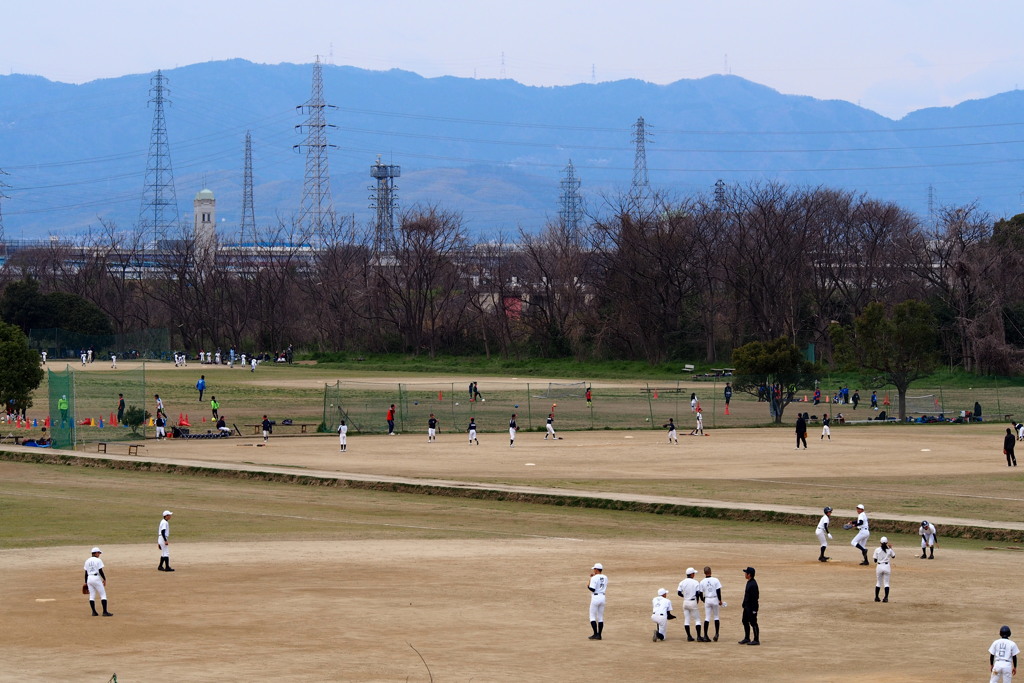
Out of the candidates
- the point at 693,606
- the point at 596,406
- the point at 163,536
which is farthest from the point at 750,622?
the point at 596,406

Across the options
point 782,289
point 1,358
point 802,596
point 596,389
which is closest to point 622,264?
point 782,289

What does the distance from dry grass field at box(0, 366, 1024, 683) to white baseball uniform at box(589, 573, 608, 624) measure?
482mm

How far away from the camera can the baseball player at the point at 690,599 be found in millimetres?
22078

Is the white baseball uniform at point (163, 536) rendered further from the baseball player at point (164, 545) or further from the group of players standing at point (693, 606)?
the group of players standing at point (693, 606)

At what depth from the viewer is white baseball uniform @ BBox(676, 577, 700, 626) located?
22078 mm

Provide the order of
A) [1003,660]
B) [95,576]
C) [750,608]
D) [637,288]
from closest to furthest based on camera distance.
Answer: [1003,660]
[750,608]
[95,576]
[637,288]

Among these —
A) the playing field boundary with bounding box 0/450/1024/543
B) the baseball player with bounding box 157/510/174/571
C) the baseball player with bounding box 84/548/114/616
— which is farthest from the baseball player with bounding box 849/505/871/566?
the baseball player with bounding box 84/548/114/616

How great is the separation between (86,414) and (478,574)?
43680mm

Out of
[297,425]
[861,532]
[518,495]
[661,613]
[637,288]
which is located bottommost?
[518,495]

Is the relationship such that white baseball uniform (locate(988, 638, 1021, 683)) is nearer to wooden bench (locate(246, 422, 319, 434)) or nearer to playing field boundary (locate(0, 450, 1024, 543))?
playing field boundary (locate(0, 450, 1024, 543))

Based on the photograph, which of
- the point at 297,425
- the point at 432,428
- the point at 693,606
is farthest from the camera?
the point at 297,425

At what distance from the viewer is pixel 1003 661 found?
57.9ft

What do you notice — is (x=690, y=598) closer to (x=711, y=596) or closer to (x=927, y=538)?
(x=711, y=596)

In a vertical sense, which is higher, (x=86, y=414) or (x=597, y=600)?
(x=86, y=414)
